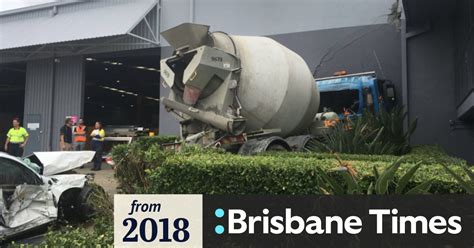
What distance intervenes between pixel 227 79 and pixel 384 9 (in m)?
10.9

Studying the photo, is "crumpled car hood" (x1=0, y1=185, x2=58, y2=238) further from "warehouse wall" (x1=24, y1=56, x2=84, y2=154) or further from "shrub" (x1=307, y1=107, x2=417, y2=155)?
"warehouse wall" (x1=24, y1=56, x2=84, y2=154)

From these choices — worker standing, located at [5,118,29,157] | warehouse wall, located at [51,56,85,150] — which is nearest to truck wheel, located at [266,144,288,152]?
worker standing, located at [5,118,29,157]

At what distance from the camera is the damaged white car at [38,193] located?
574 centimetres

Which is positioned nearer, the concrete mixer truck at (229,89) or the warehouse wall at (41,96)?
the concrete mixer truck at (229,89)

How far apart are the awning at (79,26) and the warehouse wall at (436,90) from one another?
36.4 feet

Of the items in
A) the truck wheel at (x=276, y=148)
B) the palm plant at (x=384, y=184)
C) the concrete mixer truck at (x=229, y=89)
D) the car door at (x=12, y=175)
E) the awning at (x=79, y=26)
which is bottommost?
the car door at (x=12, y=175)

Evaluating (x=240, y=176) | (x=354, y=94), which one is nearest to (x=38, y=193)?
(x=240, y=176)

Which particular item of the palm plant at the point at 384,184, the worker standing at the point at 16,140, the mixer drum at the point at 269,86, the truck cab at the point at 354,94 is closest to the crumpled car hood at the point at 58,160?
the mixer drum at the point at 269,86

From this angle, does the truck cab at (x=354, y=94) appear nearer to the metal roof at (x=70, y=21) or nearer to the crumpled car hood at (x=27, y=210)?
the crumpled car hood at (x=27, y=210)

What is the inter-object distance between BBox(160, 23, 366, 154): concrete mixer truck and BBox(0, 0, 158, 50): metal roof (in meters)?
9.94

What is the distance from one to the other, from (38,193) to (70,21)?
1547cm

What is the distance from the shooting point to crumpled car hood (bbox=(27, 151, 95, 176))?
7160 millimetres

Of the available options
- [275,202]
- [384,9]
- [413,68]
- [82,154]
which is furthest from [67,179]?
[384,9]

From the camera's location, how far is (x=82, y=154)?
777 centimetres
